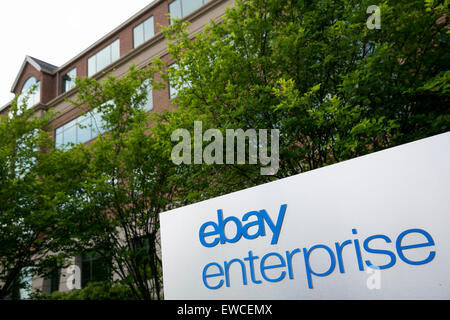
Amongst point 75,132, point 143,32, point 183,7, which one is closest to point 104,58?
point 143,32

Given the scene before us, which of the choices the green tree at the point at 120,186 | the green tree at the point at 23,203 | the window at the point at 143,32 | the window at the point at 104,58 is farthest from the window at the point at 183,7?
the green tree at the point at 23,203

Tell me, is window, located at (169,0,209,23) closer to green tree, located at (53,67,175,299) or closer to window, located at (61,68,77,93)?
green tree, located at (53,67,175,299)

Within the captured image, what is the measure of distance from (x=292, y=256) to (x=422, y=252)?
1.51 meters

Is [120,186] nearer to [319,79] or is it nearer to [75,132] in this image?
[319,79]

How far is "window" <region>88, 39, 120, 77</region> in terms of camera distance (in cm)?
2870

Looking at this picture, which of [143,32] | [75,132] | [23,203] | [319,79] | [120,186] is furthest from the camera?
[75,132]

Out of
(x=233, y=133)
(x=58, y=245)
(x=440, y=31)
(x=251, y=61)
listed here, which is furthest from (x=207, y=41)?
(x=58, y=245)

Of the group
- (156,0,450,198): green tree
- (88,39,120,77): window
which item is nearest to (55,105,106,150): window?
(88,39,120,77): window

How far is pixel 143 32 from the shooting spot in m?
27.1

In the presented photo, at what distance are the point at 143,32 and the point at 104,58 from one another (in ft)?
14.4

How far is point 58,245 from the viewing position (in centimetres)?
1464

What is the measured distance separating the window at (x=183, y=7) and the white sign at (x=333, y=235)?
68.4ft

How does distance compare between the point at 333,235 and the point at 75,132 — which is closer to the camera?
the point at 333,235

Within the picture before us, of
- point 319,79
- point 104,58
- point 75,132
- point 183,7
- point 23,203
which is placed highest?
point 183,7
